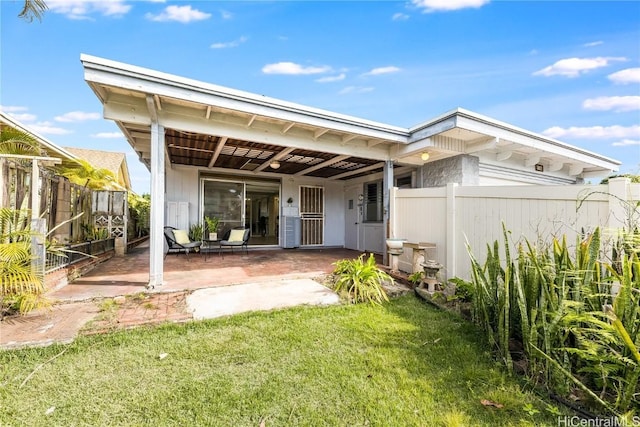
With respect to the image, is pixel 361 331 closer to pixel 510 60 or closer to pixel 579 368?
pixel 579 368

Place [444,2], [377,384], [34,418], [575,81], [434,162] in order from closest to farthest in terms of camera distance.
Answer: [34,418], [377,384], [444,2], [434,162], [575,81]

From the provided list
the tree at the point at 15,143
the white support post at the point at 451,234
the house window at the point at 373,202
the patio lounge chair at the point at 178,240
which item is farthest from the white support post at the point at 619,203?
the tree at the point at 15,143

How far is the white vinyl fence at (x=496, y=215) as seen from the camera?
248 cm

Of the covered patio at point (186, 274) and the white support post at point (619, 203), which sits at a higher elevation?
the white support post at point (619, 203)

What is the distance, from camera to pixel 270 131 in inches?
196

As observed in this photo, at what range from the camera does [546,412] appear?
6.03ft

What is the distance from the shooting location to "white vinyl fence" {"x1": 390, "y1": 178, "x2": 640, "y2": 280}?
2.48m

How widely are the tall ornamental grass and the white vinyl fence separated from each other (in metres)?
0.42

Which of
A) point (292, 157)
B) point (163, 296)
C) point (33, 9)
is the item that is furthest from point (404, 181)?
point (33, 9)

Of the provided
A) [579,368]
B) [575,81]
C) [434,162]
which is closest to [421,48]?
[434,162]

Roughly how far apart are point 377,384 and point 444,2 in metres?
7.17

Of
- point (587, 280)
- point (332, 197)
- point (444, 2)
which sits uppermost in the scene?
point (444, 2)

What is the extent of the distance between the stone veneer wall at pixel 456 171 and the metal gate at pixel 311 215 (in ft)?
14.5

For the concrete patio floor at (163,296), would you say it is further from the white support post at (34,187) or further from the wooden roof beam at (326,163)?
the wooden roof beam at (326,163)
